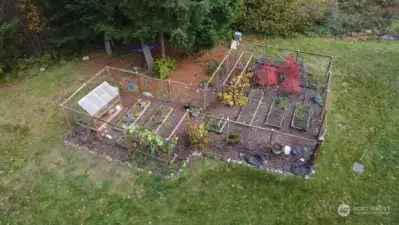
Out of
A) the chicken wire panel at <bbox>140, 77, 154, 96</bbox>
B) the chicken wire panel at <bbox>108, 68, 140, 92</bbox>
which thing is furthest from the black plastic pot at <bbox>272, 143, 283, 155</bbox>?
the chicken wire panel at <bbox>108, 68, 140, 92</bbox>

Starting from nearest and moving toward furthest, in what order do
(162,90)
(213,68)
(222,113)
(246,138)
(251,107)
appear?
(246,138), (222,113), (251,107), (162,90), (213,68)

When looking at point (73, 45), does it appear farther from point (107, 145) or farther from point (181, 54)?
point (107, 145)

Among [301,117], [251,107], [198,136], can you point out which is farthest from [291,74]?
[198,136]

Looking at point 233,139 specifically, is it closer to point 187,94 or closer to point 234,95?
point 234,95

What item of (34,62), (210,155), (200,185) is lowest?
(200,185)

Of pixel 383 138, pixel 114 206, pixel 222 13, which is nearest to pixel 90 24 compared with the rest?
pixel 222 13

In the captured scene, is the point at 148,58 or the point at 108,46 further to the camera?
the point at 108,46

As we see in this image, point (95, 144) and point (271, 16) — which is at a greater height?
point (271, 16)

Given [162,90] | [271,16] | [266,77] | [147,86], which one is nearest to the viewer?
[266,77]
